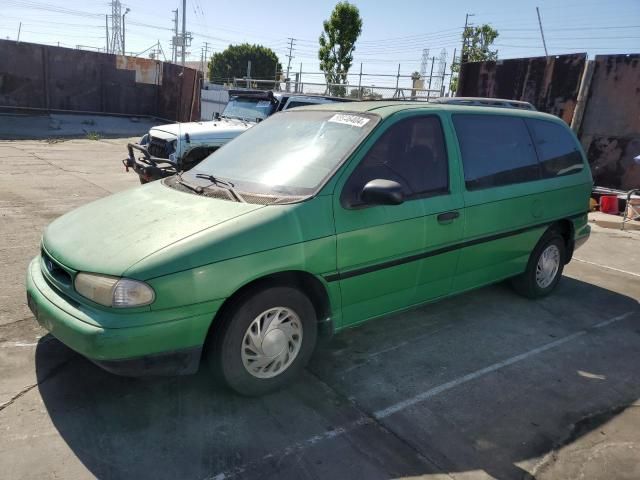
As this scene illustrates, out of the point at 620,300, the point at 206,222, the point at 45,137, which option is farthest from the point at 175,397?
the point at 45,137

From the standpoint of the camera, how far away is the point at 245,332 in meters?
2.95

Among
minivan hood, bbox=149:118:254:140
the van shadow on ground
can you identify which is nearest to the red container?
the van shadow on ground

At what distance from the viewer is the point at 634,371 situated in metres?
3.82

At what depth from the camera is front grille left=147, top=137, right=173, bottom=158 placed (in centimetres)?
840

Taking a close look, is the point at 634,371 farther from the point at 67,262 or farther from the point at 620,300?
the point at 67,262

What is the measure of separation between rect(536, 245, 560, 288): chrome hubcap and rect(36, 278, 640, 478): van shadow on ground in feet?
2.95

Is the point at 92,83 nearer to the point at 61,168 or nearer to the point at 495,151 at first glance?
the point at 61,168

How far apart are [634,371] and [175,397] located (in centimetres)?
327

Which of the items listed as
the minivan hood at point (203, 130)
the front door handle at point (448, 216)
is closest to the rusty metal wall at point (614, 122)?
the minivan hood at point (203, 130)

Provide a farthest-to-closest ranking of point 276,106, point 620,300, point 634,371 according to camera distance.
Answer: point 276,106 < point 620,300 < point 634,371

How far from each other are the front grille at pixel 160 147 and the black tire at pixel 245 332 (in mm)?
5935

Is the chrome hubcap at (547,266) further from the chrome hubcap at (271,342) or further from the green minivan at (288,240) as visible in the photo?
the chrome hubcap at (271,342)

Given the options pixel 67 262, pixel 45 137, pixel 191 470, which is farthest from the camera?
pixel 45 137

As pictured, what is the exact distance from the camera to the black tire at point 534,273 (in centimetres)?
488
